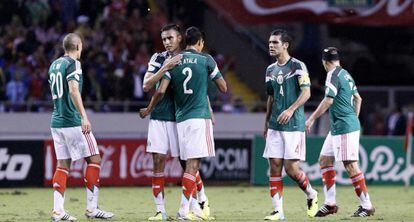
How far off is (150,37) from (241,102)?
9.65 feet

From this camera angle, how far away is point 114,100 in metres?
27.4

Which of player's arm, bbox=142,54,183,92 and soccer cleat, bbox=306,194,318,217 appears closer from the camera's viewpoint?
player's arm, bbox=142,54,183,92

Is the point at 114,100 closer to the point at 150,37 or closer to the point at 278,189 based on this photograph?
the point at 150,37

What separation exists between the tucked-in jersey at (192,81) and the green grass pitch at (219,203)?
62.4 inches

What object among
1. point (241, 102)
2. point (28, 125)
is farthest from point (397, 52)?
point (28, 125)

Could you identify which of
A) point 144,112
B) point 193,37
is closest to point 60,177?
point 144,112

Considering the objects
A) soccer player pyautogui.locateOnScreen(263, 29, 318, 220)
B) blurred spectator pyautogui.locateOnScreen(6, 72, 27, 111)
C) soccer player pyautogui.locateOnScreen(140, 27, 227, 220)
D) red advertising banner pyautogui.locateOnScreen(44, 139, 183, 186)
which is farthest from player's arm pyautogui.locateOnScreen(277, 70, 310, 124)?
blurred spectator pyautogui.locateOnScreen(6, 72, 27, 111)

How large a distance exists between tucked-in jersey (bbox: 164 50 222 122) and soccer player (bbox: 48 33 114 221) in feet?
3.97

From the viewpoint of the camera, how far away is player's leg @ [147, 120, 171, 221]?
588 inches

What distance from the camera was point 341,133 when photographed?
16031 mm

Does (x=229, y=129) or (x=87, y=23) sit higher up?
(x=87, y=23)

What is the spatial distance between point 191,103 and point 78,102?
1439mm

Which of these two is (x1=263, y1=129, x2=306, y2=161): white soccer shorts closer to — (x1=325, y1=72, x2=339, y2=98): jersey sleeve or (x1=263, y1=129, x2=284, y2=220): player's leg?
(x1=263, y1=129, x2=284, y2=220): player's leg

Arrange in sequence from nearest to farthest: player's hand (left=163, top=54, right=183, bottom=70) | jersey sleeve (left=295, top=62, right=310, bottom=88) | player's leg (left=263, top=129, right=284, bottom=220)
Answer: player's hand (left=163, top=54, right=183, bottom=70), jersey sleeve (left=295, top=62, right=310, bottom=88), player's leg (left=263, top=129, right=284, bottom=220)
